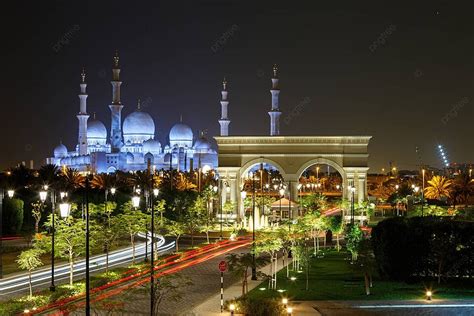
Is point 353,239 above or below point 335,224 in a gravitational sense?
below

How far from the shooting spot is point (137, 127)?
12294 cm

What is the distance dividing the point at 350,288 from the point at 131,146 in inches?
3874

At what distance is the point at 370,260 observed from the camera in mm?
25219

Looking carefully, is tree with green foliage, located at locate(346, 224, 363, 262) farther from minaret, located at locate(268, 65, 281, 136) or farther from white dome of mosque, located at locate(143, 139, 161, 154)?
white dome of mosque, located at locate(143, 139, 161, 154)

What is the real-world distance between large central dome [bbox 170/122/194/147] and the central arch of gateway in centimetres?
6314

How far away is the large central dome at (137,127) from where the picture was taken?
122 m

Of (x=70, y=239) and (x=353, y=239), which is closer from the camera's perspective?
(x=70, y=239)

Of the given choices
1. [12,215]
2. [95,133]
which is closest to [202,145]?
[95,133]

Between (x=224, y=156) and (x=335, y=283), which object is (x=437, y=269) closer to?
(x=335, y=283)

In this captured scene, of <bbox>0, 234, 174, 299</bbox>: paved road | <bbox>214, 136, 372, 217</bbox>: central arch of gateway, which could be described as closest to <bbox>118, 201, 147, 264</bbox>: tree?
<bbox>0, 234, 174, 299</bbox>: paved road

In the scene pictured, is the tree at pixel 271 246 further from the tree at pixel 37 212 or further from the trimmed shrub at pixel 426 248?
the tree at pixel 37 212

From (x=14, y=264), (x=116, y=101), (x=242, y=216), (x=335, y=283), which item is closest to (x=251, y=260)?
(x=335, y=283)

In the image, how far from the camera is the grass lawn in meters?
22.8

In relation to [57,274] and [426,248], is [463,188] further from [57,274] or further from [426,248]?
[57,274]
